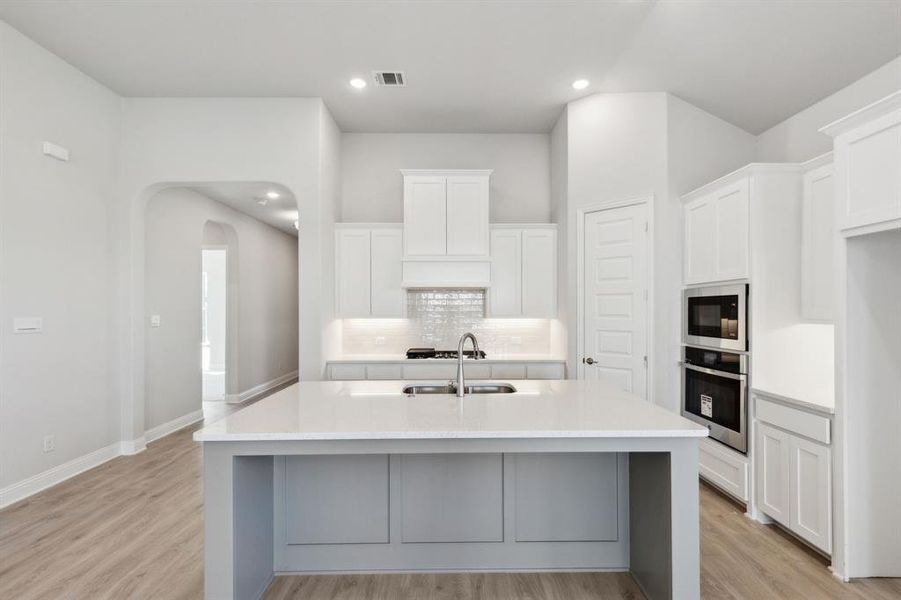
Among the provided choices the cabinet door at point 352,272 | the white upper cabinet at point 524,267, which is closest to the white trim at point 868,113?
the white upper cabinet at point 524,267

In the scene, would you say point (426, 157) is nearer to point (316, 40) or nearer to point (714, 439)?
point (316, 40)

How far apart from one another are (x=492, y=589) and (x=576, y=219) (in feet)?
10.3

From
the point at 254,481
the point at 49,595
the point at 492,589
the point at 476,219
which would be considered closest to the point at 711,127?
the point at 476,219

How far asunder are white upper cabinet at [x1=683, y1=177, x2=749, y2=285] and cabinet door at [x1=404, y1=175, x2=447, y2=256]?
2.16 metres

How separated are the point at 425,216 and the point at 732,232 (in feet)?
8.47

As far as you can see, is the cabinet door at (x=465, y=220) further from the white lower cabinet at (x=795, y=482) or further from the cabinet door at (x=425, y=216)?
the white lower cabinet at (x=795, y=482)

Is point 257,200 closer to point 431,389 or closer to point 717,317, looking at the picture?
point 431,389

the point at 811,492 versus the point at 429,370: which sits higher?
the point at 429,370

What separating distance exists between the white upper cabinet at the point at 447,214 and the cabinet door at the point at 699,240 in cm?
176

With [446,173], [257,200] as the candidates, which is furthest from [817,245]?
[257,200]

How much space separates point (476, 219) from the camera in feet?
14.4

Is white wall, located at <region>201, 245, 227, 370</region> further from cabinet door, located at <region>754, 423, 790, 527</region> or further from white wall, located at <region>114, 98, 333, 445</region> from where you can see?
cabinet door, located at <region>754, 423, 790, 527</region>

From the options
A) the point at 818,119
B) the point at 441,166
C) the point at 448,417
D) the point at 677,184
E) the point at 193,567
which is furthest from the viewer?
the point at 441,166

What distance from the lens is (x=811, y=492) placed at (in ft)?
7.97
